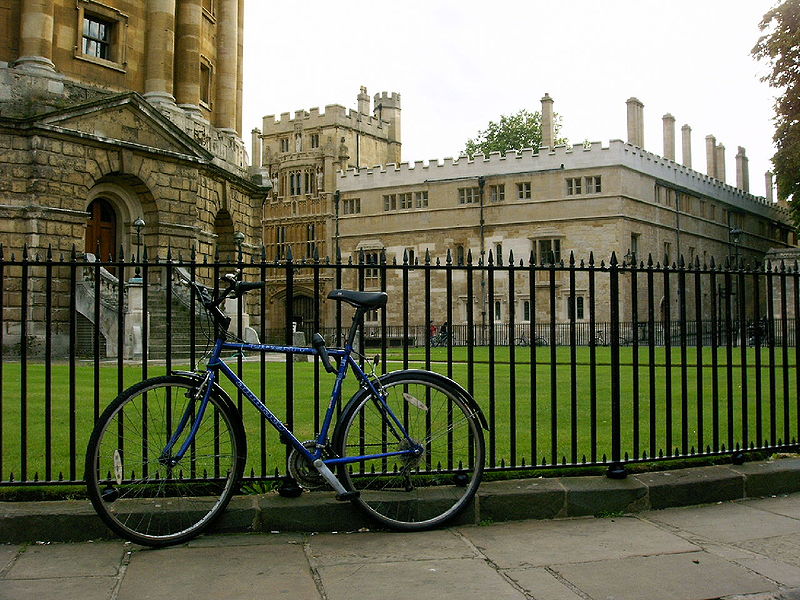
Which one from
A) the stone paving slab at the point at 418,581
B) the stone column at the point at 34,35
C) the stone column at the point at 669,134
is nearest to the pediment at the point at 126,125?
the stone column at the point at 34,35

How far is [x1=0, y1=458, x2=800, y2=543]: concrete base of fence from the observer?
4203 mm

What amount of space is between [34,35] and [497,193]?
29909 millimetres

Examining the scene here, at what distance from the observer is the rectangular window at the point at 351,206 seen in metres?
52.8

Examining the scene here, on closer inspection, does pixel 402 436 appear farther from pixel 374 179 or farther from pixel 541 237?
pixel 374 179

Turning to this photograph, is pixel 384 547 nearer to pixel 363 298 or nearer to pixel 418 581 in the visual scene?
pixel 418 581

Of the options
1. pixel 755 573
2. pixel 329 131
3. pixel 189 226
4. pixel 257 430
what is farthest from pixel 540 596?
pixel 329 131

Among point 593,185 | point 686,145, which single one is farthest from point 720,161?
point 593,185

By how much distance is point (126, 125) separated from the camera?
22.6 metres

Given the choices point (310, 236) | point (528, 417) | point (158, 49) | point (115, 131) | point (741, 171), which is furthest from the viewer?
point (741, 171)

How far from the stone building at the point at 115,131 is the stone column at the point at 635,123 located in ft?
89.6

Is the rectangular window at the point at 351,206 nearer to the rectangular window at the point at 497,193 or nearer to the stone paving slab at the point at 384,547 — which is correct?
the rectangular window at the point at 497,193

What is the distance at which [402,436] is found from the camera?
452 centimetres

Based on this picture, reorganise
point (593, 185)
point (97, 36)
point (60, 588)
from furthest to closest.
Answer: point (593, 185), point (97, 36), point (60, 588)

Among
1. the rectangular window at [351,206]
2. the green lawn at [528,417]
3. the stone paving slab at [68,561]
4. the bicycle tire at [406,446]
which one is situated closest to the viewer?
the stone paving slab at [68,561]
